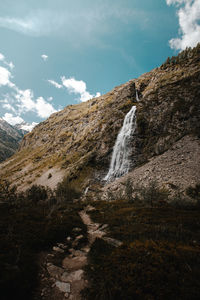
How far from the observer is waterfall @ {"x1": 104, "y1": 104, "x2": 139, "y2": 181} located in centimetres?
5547

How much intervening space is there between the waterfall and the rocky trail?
45538 millimetres

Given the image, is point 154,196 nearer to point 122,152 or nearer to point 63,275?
point 63,275

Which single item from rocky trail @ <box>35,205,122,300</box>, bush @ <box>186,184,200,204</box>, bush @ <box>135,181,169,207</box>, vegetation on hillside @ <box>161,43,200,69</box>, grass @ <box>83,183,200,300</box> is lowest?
rocky trail @ <box>35,205,122,300</box>

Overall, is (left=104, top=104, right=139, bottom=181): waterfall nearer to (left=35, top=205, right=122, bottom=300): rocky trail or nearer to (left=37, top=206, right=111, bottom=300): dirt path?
(left=35, top=205, right=122, bottom=300): rocky trail

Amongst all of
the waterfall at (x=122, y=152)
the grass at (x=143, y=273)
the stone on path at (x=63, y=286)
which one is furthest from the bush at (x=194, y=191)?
the stone on path at (x=63, y=286)

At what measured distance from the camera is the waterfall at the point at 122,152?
55469mm

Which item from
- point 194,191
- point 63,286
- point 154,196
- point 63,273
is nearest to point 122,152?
point 154,196

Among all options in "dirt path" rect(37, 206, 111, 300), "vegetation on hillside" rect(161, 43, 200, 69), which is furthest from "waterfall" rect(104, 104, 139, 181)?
"vegetation on hillside" rect(161, 43, 200, 69)

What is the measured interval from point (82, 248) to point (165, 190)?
26.4m

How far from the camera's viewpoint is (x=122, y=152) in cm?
5997

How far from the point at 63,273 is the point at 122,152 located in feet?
179

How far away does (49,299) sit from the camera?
17.4 feet

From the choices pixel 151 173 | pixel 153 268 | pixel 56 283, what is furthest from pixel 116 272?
pixel 151 173

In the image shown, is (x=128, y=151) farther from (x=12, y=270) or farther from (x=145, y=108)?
(x=12, y=270)
